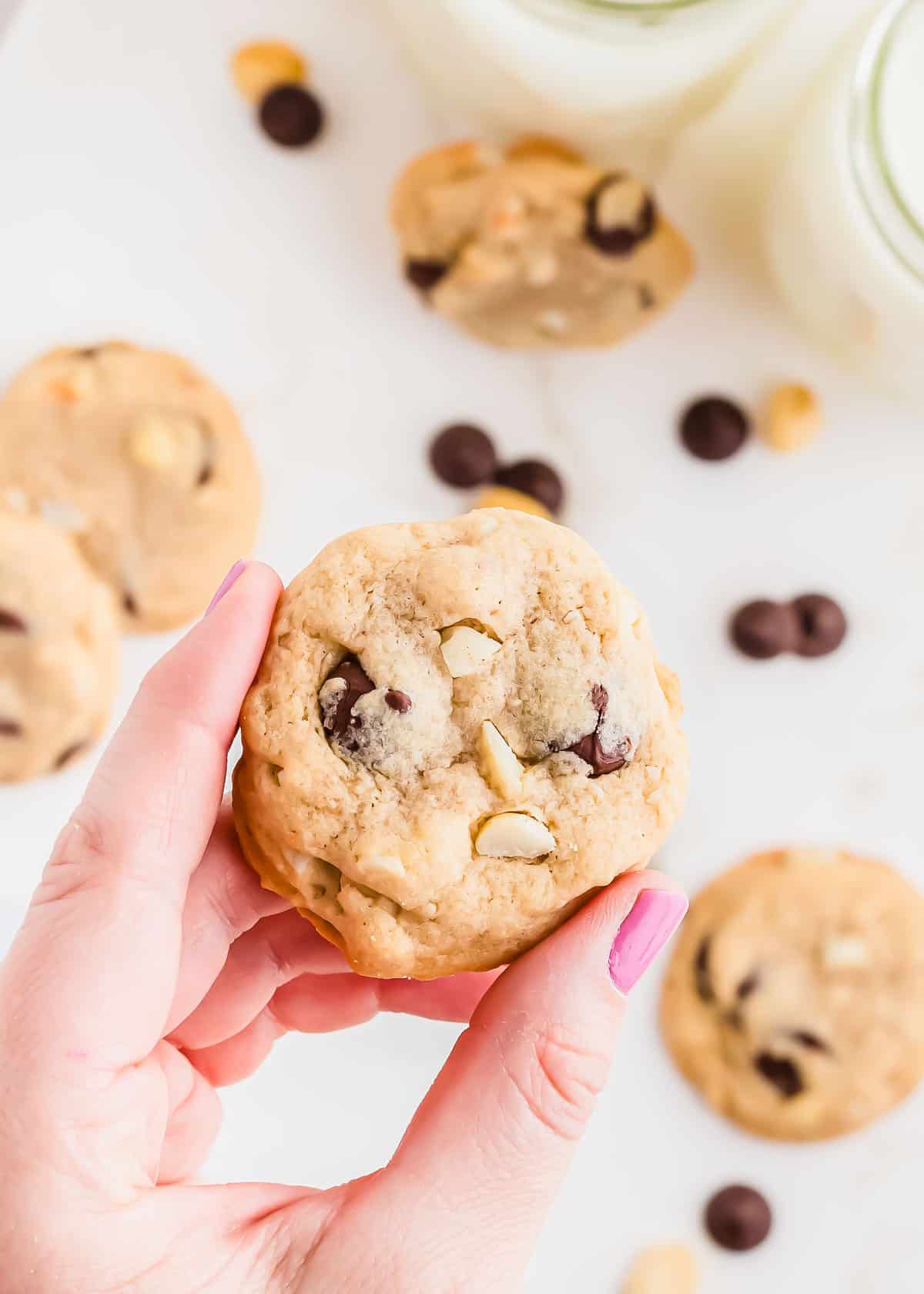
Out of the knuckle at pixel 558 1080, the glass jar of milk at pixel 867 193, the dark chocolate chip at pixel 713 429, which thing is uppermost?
the glass jar of milk at pixel 867 193

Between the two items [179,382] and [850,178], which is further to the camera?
[179,382]

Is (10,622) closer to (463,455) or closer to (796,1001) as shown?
(463,455)

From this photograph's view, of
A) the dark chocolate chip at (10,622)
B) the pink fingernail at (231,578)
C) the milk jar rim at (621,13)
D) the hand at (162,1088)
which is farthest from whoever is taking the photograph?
the dark chocolate chip at (10,622)

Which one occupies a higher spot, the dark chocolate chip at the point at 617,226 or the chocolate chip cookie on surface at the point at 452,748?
the dark chocolate chip at the point at 617,226

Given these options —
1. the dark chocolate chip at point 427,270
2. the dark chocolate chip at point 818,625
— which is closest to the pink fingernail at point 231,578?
the dark chocolate chip at point 427,270

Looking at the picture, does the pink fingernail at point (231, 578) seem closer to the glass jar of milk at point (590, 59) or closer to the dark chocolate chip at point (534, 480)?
the dark chocolate chip at point (534, 480)

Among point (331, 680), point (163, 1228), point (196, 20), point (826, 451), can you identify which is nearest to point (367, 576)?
point (331, 680)

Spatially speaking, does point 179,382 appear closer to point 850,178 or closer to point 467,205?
point 467,205
